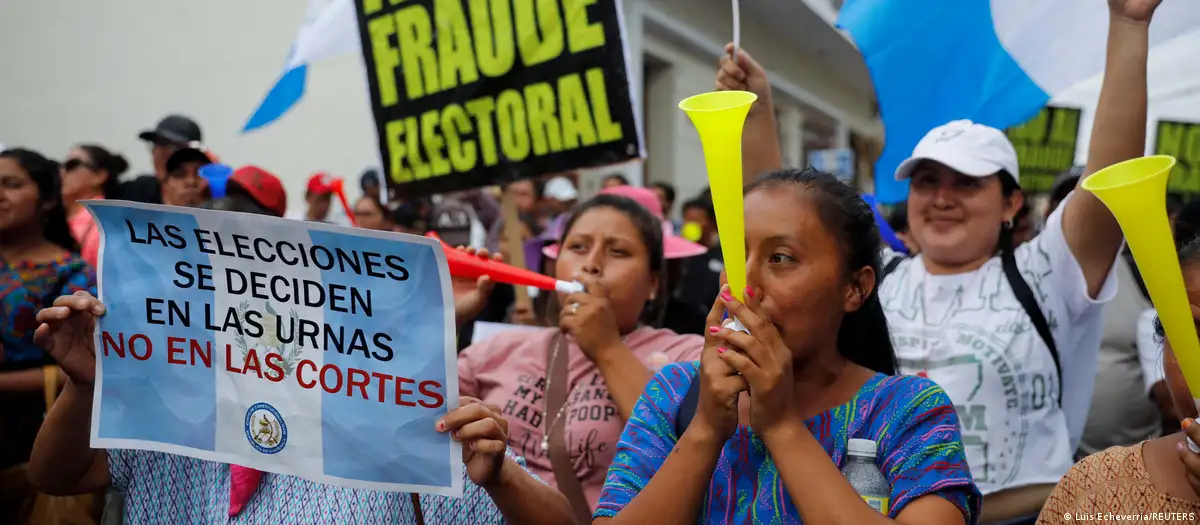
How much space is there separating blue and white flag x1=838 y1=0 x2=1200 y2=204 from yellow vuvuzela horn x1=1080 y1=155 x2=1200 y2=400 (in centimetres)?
175

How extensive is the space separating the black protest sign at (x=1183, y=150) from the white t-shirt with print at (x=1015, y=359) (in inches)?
179

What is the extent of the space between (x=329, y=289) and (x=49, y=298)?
1851 millimetres

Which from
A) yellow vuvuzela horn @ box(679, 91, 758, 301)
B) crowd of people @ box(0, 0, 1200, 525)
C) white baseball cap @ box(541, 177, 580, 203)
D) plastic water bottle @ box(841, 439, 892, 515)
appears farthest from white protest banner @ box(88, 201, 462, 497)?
white baseball cap @ box(541, 177, 580, 203)

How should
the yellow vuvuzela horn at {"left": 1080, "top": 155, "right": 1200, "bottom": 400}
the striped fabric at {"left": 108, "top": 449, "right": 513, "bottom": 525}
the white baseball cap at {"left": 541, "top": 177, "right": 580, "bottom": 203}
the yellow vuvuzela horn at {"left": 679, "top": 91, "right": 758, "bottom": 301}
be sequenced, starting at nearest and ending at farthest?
the yellow vuvuzela horn at {"left": 1080, "top": 155, "right": 1200, "bottom": 400}, the yellow vuvuzela horn at {"left": 679, "top": 91, "right": 758, "bottom": 301}, the striped fabric at {"left": 108, "top": 449, "right": 513, "bottom": 525}, the white baseball cap at {"left": 541, "top": 177, "right": 580, "bottom": 203}

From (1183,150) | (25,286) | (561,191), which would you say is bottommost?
(561,191)

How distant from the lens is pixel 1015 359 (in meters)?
2.57

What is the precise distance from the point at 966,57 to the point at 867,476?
211 cm

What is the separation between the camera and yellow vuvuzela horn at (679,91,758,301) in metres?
1.55

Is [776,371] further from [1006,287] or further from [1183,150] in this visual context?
[1183,150]

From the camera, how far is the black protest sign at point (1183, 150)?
6582 mm

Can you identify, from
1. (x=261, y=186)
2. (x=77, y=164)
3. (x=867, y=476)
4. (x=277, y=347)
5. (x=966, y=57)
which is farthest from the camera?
(x=77, y=164)

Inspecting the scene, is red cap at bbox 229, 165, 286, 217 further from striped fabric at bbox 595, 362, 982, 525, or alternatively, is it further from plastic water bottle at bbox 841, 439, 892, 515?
plastic water bottle at bbox 841, 439, 892, 515

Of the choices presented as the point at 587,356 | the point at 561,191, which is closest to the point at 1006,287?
the point at 587,356

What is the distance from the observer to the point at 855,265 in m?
1.88
